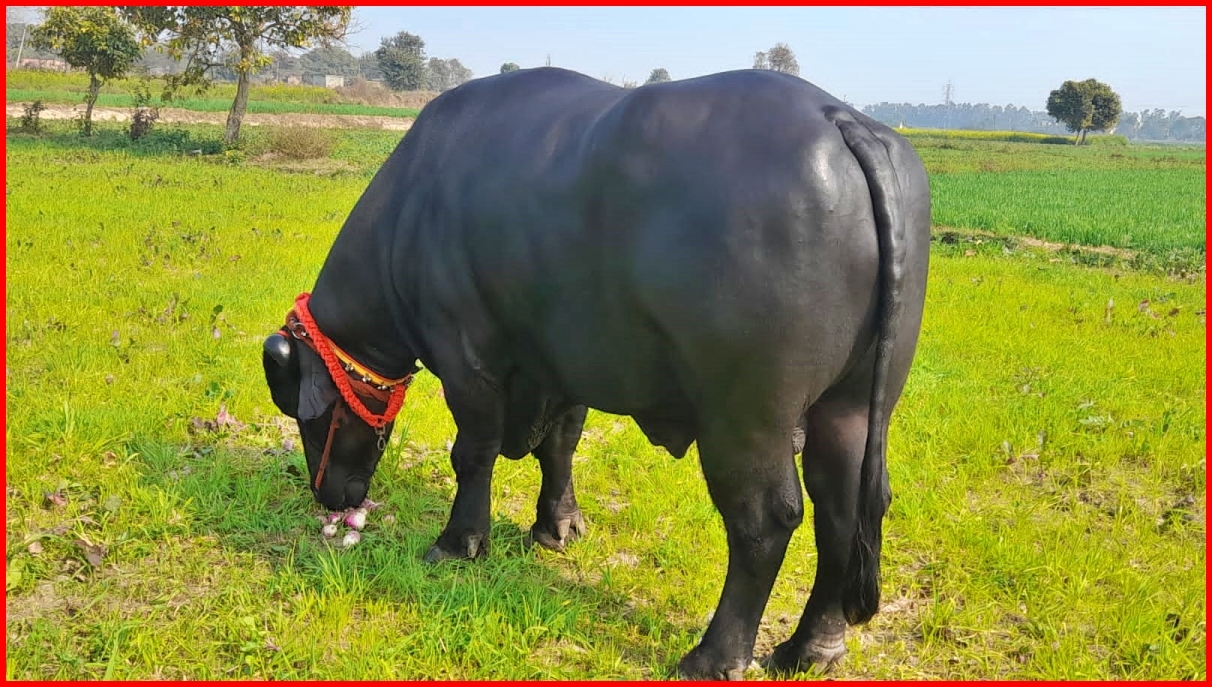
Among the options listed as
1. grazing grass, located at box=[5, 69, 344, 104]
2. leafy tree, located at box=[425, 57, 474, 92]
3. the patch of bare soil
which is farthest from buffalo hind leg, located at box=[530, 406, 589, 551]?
leafy tree, located at box=[425, 57, 474, 92]

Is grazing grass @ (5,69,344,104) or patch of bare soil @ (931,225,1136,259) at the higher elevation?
grazing grass @ (5,69,344,104)

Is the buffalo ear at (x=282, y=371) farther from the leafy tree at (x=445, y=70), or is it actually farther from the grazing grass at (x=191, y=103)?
the leafy tree at (x=445, y=70)

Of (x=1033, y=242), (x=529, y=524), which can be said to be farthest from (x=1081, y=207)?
(x=529, y=524)

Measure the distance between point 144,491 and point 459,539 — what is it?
1.53m

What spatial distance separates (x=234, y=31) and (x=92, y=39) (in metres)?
4.12

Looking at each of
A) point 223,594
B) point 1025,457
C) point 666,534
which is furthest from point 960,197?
point 223,594

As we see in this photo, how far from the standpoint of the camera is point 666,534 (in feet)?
13.5

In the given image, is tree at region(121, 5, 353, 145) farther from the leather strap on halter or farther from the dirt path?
the leather strap on halter

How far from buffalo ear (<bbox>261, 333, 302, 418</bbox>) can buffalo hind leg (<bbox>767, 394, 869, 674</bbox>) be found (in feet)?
7.37

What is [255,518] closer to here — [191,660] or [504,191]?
[191,660]

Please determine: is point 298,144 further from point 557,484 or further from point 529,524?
point 557,484

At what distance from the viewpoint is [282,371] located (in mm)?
3906

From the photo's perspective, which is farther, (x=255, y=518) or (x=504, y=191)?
(x=255, y=518)

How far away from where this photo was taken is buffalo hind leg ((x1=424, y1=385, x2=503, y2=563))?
351cm
